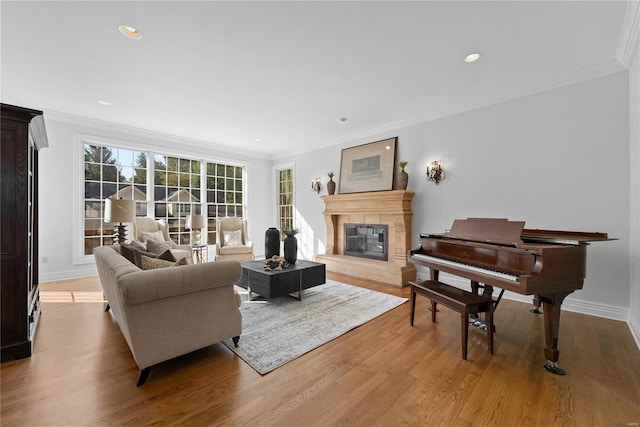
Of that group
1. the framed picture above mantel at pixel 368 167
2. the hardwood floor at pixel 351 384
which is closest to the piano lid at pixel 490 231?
the hardwood floor at pixel 351 384

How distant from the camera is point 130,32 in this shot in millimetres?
2430

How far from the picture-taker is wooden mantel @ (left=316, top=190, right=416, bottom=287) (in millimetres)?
4429

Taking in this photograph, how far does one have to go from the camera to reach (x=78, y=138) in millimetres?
4641

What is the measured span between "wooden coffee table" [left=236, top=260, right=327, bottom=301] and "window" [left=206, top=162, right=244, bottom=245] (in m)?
3.11

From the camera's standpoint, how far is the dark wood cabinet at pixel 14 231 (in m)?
2.14

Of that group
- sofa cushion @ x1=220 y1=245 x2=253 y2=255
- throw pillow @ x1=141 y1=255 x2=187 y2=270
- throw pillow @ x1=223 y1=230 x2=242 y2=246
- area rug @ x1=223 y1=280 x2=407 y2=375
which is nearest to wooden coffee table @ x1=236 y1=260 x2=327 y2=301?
area rug @ x1=223 y1=280 x2=407 y2=375

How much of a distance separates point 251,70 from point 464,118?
311 centimetres

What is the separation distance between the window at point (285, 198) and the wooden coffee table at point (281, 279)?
3.37 metres

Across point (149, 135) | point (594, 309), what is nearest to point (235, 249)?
point (149, 135)

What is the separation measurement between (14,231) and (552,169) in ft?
18.0

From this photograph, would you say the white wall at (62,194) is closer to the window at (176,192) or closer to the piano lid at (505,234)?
the window at (176,192)

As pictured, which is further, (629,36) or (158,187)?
(158,187)

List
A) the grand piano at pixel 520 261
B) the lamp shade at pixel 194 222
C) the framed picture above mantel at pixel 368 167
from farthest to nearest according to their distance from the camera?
the lamp shade at pixel 194 222 → the framed picture above mantel at pixel 368 167 → the grand piano at pixel 520 261

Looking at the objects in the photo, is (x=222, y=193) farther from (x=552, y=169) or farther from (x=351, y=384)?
(x=552, y=169)
